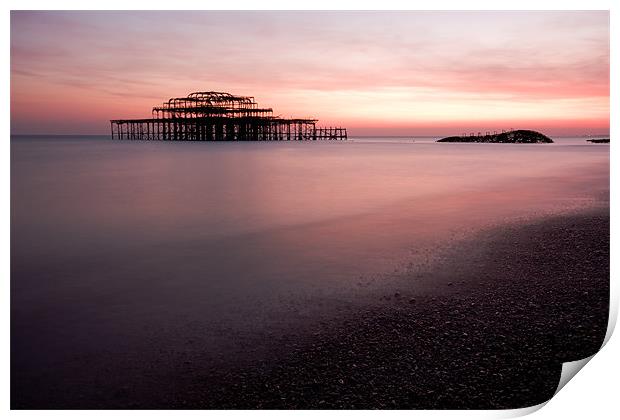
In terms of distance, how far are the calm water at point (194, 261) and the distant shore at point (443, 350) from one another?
0.23 m

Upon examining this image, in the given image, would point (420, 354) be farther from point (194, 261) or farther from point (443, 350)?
point (194, 261)

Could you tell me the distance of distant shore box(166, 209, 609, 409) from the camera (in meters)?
2.26

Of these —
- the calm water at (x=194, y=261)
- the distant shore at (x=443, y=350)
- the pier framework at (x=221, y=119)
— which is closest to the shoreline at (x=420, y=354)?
the distant shore at (x=443, y=350)

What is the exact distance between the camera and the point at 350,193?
873 centimetres

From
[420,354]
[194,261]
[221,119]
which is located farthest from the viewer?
[221,119]

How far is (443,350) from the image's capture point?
249 centimetres

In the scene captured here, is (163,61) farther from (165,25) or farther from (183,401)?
(183,401)

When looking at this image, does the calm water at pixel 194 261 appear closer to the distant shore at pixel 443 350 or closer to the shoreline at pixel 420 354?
the shoreline at pixel 420 354

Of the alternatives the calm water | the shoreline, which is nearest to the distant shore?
the shoreline

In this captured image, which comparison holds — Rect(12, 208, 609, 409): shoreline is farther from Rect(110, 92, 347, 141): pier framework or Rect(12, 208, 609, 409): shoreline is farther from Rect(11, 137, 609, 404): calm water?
Rect(110, 92, 347, 141): pier framework

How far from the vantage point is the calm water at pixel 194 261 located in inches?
107

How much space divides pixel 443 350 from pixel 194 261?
2418 mm

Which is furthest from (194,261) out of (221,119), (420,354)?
(221,119)
